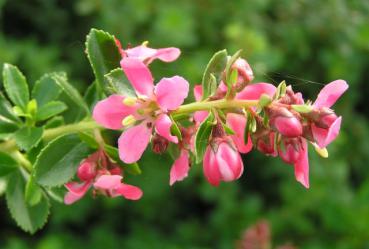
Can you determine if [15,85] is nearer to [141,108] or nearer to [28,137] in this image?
[28,137]

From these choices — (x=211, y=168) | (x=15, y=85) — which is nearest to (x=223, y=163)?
(x=211, y=168)

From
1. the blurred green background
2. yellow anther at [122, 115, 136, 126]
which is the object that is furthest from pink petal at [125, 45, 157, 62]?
the blurred green background

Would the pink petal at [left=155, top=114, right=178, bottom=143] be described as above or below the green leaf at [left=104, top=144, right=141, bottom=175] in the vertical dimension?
above

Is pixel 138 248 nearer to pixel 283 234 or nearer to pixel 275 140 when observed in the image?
pixel 283 234

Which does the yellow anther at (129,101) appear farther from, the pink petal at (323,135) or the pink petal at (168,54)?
the pink petal at (323,135)

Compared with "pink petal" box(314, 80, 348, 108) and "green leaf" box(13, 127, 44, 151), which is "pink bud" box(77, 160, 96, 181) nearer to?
"green leaf" box(13, 127, 44, 151)

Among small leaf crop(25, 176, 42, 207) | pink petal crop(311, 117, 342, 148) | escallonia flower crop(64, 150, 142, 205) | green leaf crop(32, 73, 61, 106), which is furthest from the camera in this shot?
green leaf crop(32, 73, 61, 106)
